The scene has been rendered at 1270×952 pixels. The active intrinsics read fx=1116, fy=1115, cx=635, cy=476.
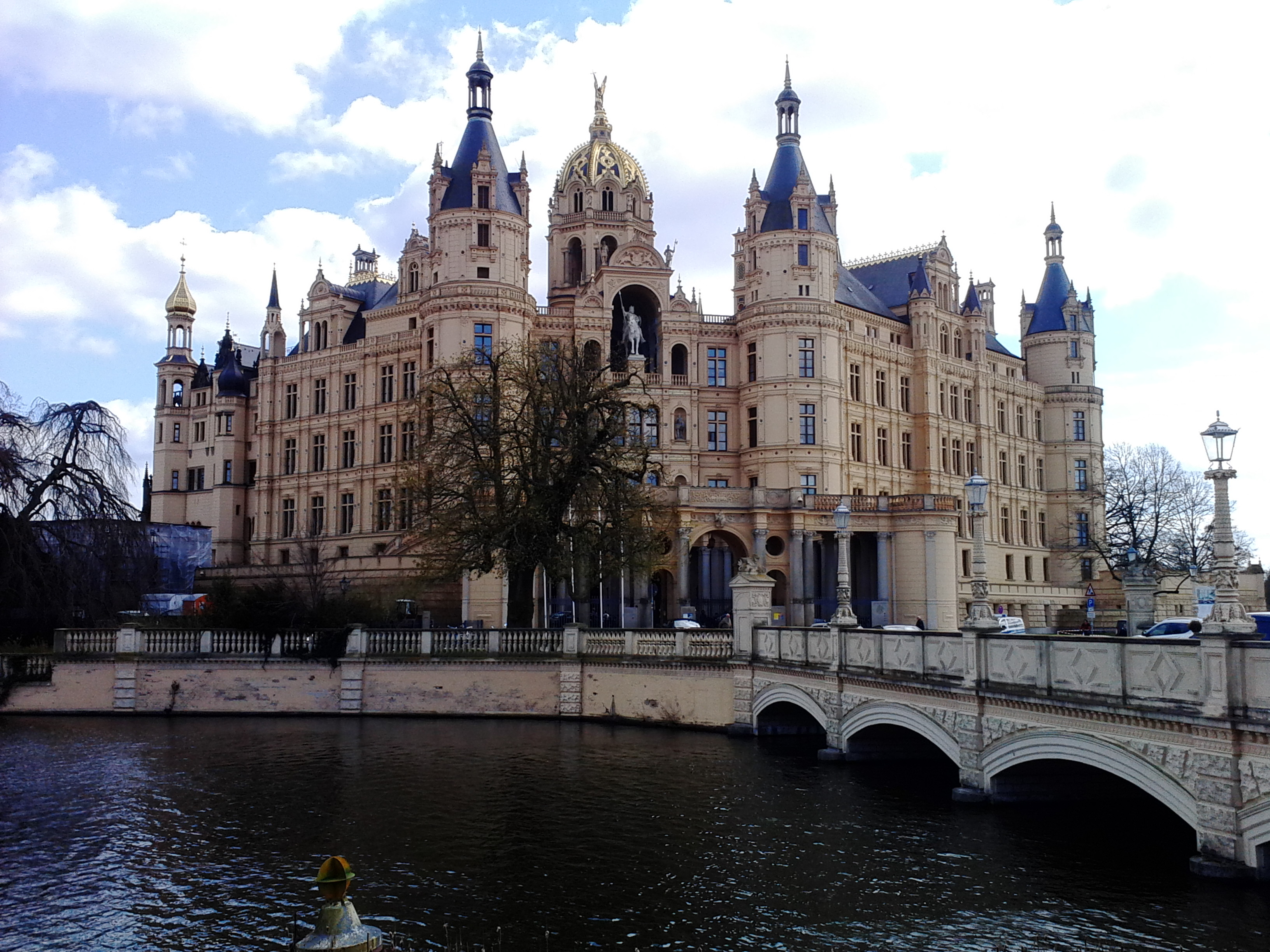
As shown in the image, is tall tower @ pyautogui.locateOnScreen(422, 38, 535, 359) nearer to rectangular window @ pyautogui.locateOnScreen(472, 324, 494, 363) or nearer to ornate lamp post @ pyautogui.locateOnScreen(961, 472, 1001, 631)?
rectangular window @ pyautogui.locateOnScreen(472, 324, 494, 363)

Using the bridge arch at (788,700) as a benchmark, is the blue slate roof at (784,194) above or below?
above

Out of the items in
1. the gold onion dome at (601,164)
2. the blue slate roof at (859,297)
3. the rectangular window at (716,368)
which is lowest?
the rectangular window at (716,368)

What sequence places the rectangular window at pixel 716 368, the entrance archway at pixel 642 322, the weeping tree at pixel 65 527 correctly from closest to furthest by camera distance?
the weeping tree at pixel 65 527, the entrance archway at pixel 642 322, the rectangular window at pixel 716 368

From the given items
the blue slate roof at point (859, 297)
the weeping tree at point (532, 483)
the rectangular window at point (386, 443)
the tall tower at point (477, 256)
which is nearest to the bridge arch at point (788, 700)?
the weeping tree at point (532, 483)

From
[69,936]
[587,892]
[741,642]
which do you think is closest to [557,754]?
[741,642]

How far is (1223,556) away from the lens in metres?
14.4

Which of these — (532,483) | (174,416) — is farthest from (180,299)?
(532,483)

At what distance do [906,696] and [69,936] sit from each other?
15.4 m

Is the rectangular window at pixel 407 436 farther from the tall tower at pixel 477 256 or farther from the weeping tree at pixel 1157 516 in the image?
the weeping tree at pixel 1157 516

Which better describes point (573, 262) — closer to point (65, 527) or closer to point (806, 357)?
point (806, 357)

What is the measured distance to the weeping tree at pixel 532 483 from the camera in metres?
38.8

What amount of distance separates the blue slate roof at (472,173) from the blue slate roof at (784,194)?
14.4 m

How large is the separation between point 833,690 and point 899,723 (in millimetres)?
3446

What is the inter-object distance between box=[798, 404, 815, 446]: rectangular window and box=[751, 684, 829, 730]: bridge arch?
3241 centimetres
